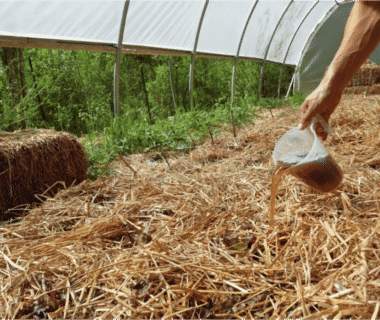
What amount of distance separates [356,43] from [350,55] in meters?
0.05

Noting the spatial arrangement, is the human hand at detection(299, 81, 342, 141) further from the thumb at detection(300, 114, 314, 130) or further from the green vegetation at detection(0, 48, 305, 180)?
the green vegetation at detection(0, 48, 305, 180)

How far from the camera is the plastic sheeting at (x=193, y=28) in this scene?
440 cm

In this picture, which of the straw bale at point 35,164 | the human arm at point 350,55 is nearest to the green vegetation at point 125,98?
the straw bale at point 35,164

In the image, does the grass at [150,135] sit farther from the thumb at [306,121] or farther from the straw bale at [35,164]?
the thumb at [306,121]

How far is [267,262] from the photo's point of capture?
4.27ft

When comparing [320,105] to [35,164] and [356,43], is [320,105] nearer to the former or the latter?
[356,43]

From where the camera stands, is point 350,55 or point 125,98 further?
point 125,98

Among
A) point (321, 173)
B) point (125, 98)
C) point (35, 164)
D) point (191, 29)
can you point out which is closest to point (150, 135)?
point (35, 164)

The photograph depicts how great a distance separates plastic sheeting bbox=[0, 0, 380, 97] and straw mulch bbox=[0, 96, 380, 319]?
320 centimetres

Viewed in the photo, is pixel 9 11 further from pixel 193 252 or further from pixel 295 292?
pixel 295 292

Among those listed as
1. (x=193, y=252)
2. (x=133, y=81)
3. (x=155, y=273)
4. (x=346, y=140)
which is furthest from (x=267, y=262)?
(x=133, y=81)

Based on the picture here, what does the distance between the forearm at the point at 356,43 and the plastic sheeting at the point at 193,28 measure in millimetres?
4165

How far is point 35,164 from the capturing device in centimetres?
263

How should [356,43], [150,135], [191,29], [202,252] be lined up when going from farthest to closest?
1. [191,29]
2. [150,135]
3. [202,252]
4. [356,43]
